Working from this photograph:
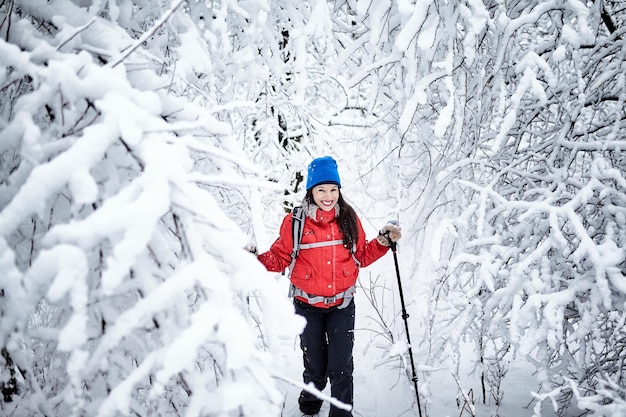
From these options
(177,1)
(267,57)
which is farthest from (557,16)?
(177,1)

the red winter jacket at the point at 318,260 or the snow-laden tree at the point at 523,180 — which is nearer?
the snow-laden tree at the point at 523,180

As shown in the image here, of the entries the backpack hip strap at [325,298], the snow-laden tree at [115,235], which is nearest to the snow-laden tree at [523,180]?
the backpack hip strap at [325,298]

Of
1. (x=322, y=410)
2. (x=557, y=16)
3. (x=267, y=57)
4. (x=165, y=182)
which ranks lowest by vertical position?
(x=322, y=410)

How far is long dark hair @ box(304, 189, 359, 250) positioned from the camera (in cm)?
265

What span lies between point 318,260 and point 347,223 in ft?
1.14

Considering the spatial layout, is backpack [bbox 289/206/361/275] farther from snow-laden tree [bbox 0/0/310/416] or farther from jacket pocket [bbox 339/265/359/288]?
snow-laden tree [bbox 0/0/310/416]

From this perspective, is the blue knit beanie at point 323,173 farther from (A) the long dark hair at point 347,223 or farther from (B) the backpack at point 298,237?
(B) the backpack at point 298,237

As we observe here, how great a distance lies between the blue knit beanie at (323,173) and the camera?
2.61 metres

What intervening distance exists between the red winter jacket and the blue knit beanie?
208 mm

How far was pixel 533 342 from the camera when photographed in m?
1.90

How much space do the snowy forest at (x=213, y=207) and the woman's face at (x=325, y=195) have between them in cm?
Result: 66

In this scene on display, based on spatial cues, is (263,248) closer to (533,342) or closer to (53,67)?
(53,67)

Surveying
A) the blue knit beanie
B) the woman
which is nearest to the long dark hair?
the woman

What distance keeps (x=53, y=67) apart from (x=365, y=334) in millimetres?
5164
